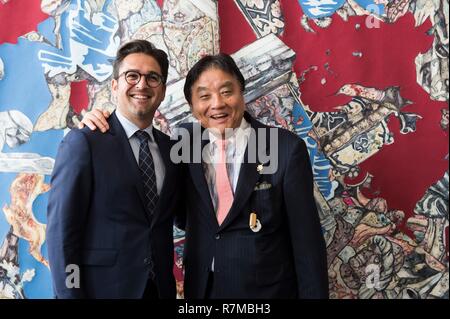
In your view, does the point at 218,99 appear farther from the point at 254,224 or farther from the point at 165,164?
the point at 254,224

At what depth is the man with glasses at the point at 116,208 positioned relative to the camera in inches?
60.9

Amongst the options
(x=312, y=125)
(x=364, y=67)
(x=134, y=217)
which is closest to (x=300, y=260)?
(x=134, y=217)

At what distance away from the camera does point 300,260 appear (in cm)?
170

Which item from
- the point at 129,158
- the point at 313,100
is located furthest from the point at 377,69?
the point at 129,158

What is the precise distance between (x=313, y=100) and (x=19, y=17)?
1573 millimetres

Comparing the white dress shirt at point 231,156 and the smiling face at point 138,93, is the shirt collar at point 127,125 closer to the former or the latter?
the smiling face at point 138,93

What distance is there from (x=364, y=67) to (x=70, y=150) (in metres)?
1.53

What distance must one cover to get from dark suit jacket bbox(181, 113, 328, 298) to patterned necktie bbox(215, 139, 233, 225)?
0.04 meters

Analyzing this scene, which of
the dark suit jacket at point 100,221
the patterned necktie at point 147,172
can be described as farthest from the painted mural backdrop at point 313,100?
the dark suit jacket at point 100,221

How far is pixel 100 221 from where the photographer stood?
5.26ft

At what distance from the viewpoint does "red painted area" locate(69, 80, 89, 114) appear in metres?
2.27

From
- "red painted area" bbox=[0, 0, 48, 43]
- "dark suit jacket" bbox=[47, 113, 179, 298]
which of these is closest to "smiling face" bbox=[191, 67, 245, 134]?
"dark suit jacket" bbox=[47, 113, 179, 298]

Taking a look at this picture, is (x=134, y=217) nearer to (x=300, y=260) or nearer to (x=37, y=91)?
(x=300, y=260)

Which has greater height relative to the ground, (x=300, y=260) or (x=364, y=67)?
(x=364, y=67)
